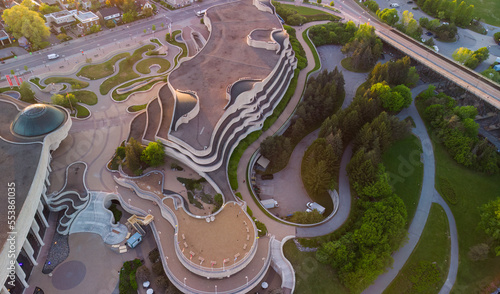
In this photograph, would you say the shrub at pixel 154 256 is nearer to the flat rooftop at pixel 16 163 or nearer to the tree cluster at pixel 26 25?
the flat rooftop at pixel 16 163

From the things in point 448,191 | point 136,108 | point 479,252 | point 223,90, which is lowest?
point 136,108

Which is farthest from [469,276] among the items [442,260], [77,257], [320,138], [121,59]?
[121,59]

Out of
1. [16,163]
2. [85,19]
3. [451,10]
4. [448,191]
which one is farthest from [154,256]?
[451,10]

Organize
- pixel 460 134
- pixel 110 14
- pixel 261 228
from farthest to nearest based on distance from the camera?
pixel 110 14 < pixel 460 134 < pixel 261 228

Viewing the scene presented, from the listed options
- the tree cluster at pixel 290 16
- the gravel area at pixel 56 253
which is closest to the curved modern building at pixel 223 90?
the tree cluster at pixel 290 16

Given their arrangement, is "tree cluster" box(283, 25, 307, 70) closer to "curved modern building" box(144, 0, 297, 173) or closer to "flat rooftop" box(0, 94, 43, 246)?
"curved modern building" box(144, 0, 297, 173)

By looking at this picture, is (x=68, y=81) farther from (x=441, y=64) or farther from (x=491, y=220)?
(x=441, y=64)

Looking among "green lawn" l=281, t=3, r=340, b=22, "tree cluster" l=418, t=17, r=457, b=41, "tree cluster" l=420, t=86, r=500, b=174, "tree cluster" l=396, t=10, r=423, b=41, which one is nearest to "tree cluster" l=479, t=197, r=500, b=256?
"tree cluster" l=420, t=86, r=500, b=174
